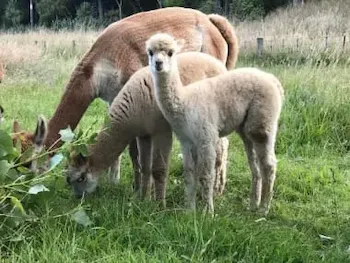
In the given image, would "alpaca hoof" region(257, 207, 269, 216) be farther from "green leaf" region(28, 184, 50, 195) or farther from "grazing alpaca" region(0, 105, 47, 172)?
"green leaf" region(28, 184, 50, 195)

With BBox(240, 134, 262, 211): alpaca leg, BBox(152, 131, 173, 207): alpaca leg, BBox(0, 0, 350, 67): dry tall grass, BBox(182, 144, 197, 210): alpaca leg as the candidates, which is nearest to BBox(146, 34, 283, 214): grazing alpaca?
BBox(182, 144, 197, 210): alpaca leg

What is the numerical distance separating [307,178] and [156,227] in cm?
241

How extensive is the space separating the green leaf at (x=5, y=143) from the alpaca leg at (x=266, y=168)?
2106 mm

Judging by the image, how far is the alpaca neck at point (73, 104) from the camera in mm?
5566

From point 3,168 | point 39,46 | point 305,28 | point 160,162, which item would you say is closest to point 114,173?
point 160,162

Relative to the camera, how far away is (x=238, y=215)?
4.99 m

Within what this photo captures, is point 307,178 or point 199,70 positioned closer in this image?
point 199,70

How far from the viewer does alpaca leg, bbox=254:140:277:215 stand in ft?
17.2

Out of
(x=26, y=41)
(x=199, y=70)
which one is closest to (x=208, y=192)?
(x=199, y=70)

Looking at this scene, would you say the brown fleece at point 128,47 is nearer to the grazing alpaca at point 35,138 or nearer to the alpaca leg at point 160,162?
the grazing alpaca at point 35,138

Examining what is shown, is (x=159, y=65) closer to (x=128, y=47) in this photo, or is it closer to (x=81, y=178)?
(x=81, y=178)

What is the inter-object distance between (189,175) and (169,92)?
775mm

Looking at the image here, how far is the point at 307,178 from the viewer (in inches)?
245

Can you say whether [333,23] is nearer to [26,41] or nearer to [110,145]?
[26,41]
